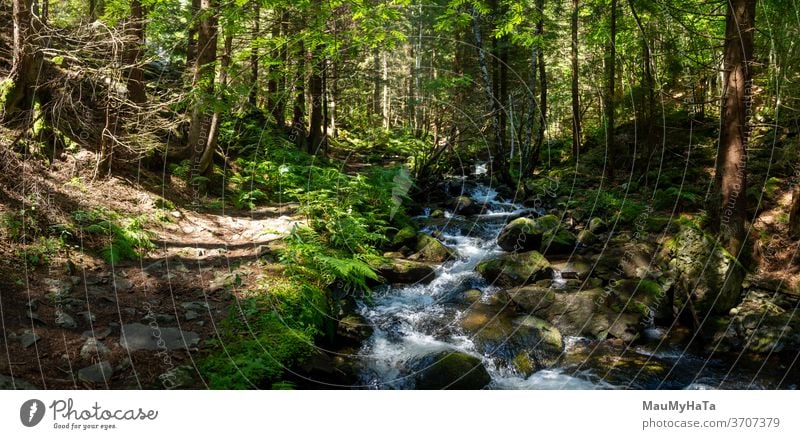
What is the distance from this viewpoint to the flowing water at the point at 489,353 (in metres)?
6.45

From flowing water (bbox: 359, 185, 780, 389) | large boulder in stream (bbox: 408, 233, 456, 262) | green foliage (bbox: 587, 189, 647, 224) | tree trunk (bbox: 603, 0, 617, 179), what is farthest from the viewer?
tree trunk (bbox: 603, 0, 617, 179)

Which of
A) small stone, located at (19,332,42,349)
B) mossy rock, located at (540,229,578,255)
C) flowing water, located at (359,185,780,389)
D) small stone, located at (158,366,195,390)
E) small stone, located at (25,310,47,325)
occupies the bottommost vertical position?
Result: flowing water, located at (359,185,780,389)

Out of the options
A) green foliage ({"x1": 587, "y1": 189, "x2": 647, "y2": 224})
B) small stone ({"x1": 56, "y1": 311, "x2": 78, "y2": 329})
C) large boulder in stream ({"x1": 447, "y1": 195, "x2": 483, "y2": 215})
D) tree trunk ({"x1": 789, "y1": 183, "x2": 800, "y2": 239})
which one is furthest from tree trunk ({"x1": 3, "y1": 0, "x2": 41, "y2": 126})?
tree trunk ({"x1": 789, "y1": 183, "x2": 800, "y2": 239})

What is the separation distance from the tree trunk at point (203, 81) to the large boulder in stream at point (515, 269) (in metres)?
6.64

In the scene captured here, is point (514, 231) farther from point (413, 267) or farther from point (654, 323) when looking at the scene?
point (654, 323)

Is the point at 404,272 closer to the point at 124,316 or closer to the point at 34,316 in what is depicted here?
the point at 124,316

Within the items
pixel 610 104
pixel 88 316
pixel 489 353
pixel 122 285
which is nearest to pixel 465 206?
pixel 610 104

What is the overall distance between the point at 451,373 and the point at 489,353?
A: 119 cm

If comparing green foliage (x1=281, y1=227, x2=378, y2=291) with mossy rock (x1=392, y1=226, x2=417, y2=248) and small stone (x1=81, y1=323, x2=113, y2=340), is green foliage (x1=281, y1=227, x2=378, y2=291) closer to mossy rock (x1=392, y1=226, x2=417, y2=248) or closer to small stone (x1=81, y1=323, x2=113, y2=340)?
Result: small stone (x1=81, y1=323, x2=113, y2=340)

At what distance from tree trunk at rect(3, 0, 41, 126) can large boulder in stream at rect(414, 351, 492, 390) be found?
732 cm

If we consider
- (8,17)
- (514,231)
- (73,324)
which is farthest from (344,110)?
(73,324)

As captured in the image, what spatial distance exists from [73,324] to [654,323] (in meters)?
8.57

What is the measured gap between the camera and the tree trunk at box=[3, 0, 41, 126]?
675 cm

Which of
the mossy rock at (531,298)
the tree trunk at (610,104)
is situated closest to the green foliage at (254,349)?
the mossy rock at (531,298)
